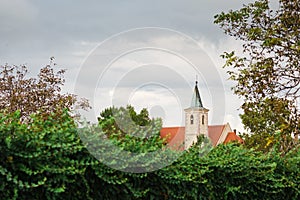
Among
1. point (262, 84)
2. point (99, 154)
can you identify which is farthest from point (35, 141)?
point (262, 84)

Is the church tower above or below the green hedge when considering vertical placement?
above

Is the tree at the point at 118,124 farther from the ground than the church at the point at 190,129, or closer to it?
closer to it

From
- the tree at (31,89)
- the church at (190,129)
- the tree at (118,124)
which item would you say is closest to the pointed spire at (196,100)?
the church at (190,129)

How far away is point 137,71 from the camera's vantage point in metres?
6.96

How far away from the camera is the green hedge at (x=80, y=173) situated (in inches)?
156

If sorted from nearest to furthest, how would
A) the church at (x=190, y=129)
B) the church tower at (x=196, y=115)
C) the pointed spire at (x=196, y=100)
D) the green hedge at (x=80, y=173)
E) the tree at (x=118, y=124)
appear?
the green hedge at (x=80, y=173) < the tree at (x=118, y=124) < the church at (x=190, y=129) < the church tower at (x=196, y=115) < the pointed spire at (x=196, y=100)

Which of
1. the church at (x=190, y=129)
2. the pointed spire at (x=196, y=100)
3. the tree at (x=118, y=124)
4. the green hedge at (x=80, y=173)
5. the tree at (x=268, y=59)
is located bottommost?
the green hedge at (x=80, y=173)

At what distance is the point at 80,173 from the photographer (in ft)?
13.8

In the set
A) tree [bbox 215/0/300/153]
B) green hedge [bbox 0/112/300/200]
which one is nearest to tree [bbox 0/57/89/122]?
tree [bbox 215/0/300/153]

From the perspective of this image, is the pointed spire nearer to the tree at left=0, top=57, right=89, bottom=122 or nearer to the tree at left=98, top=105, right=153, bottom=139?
the tree at left=98, top=105, right=153, bottom=139

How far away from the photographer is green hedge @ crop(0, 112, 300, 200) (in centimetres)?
397

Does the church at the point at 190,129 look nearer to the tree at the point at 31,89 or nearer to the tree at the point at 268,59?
the tree at the point at 268,59

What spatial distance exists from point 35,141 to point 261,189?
339 cm

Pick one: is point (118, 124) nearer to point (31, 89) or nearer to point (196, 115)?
point (196, 115)
